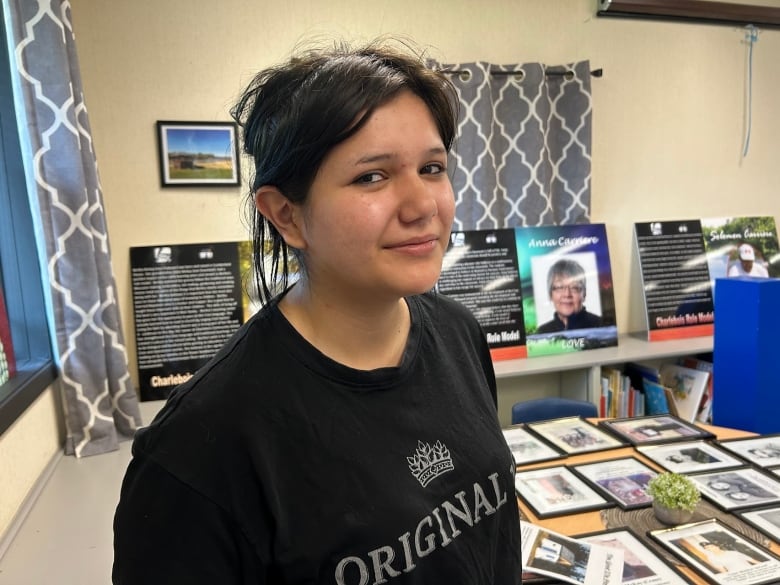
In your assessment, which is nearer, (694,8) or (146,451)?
(146,451)

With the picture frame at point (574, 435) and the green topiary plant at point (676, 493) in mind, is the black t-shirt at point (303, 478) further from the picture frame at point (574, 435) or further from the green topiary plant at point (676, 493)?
the picture frame at point (574, 435)

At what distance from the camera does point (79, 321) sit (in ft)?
5.98

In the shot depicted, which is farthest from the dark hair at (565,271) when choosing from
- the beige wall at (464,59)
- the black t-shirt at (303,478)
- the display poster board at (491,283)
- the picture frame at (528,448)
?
the black t-shirt at (303,478)

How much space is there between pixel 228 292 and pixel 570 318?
1.69m

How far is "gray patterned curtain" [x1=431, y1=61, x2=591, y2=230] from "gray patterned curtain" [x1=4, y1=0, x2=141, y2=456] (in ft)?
5.13

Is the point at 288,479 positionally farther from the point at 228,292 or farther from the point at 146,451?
the point at 228,292

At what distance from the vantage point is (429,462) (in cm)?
77

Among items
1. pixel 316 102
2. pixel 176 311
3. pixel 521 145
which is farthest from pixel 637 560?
pixel 521 145

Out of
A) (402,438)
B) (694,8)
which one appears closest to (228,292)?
(402,438)

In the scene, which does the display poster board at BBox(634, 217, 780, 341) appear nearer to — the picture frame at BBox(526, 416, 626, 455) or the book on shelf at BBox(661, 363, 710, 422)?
the book on shelf at BBox(661, 363, 710, 422)

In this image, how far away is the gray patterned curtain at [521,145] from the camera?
273 centimetres

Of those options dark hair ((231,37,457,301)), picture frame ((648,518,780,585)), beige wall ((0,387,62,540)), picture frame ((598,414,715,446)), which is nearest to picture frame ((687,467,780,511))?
picture frame ((648,518,780,585))

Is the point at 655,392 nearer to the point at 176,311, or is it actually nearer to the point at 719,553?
the point at 719,553

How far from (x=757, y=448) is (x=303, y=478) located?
5.50ft
